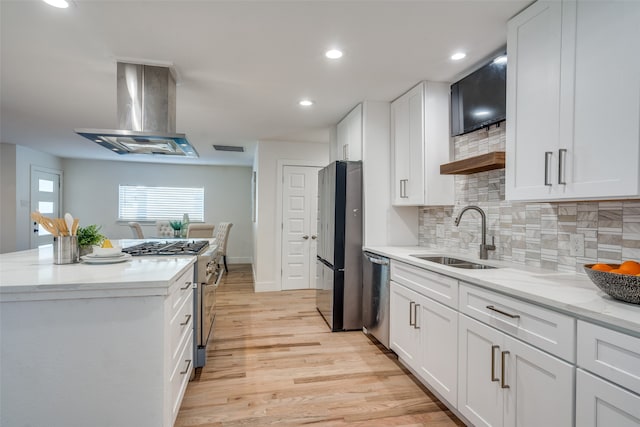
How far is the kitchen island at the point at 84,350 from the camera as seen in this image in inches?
51.3

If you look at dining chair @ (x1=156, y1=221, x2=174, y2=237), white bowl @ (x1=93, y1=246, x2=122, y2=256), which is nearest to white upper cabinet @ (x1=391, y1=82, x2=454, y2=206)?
white bowl @ (x1=93, y1=246, x2=122, y2=256)

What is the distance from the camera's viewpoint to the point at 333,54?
2.31 m

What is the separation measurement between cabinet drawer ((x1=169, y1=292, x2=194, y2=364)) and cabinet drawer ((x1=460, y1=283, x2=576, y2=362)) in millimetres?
1542

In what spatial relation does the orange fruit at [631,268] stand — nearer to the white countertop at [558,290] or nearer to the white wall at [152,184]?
the white countertop at [558,290]

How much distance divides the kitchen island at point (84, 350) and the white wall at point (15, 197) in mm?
5601

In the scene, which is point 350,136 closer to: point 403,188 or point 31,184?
point 403,188

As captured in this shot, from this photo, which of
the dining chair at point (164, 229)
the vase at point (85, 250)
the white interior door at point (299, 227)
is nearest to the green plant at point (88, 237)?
the vase at point (85, 250)

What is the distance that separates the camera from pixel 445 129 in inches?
111

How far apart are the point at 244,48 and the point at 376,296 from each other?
7.68ft

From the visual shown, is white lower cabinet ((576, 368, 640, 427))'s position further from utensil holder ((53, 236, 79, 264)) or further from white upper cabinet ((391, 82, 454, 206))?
utensil holder ((53, 236, 79, 264))

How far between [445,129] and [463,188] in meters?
0.56

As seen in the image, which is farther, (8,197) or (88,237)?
(8,197)

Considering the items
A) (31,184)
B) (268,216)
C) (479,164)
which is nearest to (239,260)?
(268,216)

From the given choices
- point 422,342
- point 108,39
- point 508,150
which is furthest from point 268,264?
point 508,150
